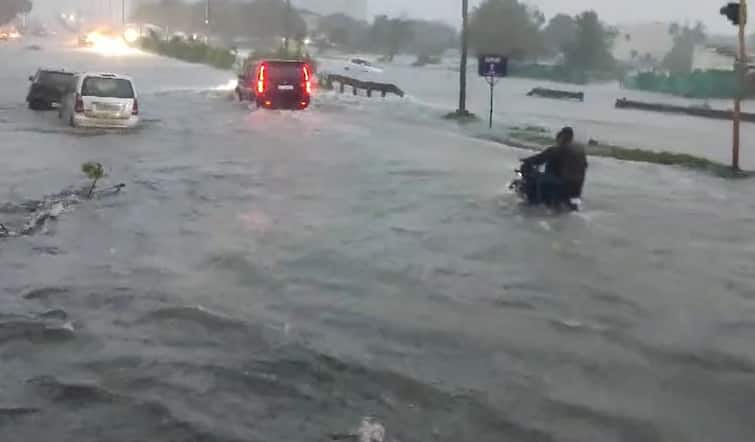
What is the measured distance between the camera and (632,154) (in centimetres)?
2709

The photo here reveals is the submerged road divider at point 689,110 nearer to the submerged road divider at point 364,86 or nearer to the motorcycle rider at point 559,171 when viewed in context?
the submerged road divider at point 364,86

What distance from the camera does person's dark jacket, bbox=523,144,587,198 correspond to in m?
15.1

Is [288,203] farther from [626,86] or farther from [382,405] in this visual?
[626,86]

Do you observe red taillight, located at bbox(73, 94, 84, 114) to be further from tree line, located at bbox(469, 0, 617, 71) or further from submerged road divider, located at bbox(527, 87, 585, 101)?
submerged road divider, located at bbox(527, 87, 585, 101)

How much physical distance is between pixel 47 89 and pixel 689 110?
3614 centimetres

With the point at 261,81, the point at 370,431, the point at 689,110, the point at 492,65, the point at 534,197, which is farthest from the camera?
the point at 689,110

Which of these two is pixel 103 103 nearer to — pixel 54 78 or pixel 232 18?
pixel 54 78

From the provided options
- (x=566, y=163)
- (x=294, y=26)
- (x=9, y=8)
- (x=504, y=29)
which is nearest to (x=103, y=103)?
(x=566, y=163)

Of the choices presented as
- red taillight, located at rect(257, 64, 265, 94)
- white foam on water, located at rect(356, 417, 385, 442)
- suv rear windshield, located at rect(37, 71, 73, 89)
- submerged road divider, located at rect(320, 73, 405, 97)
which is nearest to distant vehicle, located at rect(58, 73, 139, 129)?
suv rear windshield, located at rect(37, 71, 73, 89)

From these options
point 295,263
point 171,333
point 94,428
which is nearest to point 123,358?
point 171,333

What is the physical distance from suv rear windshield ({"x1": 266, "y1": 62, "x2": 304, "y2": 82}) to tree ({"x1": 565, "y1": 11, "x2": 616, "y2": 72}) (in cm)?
6773

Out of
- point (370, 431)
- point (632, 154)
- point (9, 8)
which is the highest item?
point (9, 8)

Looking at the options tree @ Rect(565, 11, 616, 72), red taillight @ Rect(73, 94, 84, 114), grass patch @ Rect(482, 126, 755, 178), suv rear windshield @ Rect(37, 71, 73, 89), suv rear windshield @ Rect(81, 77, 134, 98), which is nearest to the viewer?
grass patch @ Rect(482, 126, 755, 178)

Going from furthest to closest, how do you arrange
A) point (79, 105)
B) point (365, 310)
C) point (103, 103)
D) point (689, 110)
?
point (689, 110) → point (103, 103) → point (79, 105) → point (365, 310)
